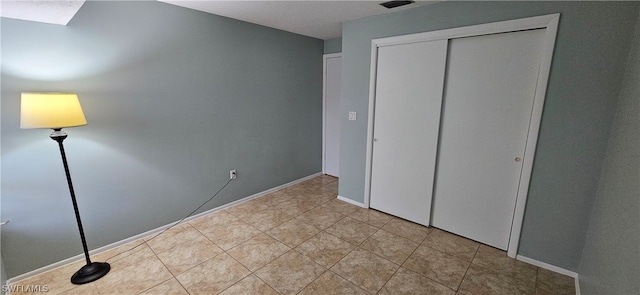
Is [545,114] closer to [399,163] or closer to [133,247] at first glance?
[399,163]

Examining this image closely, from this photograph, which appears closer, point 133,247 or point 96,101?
point 96,101

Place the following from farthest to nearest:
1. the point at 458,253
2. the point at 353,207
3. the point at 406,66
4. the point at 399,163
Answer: the point at 353,207, the point at 399,163, the point at 406,66, the point at 458,253

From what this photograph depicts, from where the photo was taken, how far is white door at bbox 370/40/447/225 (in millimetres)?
2459

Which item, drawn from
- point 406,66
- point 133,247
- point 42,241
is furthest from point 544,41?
point 42,241

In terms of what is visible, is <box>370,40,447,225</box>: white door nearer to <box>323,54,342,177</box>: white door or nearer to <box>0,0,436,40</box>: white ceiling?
<box>0,0,436,40</box>: white ceiling

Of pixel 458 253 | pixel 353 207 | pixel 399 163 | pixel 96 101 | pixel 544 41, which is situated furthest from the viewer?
pixel 353 207

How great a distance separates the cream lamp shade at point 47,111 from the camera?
1.54 m

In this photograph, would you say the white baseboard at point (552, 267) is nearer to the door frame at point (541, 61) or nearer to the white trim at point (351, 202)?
the door frame at point (541, 61)

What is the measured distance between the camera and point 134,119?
89.2 inches

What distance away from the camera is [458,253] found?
7.36ft

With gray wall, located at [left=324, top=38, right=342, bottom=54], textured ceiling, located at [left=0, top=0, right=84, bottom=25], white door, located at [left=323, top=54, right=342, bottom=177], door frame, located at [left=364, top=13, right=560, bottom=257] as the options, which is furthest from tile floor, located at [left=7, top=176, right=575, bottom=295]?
gray wall, located at [left=324, top=38, right=342, bottom=54]

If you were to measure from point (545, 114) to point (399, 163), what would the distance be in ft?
4.21

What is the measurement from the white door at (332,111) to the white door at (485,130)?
1905 millimetres

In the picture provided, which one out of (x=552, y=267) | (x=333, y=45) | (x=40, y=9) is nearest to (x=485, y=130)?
(x=552, y=267)
